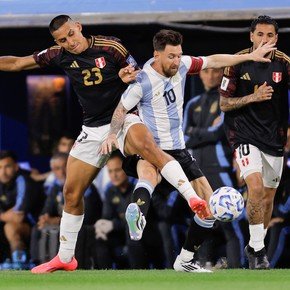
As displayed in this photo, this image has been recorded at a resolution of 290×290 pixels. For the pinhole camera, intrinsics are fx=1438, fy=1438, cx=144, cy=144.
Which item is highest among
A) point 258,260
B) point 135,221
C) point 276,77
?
point 276,77

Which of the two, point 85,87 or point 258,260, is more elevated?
point 85,87

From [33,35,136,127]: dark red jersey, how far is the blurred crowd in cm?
294

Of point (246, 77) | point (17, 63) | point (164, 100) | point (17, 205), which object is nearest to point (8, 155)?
point (17, 205)

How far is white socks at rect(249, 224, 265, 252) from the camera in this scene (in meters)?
14.1

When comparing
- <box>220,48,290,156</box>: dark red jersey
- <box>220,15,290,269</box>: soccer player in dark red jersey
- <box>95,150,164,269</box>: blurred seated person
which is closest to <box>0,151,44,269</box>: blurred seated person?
<box>95,150,164,269</box>: blurred seated person

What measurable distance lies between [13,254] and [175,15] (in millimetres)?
3854

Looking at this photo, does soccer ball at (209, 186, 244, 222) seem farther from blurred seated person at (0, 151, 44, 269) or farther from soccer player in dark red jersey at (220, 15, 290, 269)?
blurred seated person at (0, 151, 44, 269)

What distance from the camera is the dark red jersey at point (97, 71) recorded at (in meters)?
13.5

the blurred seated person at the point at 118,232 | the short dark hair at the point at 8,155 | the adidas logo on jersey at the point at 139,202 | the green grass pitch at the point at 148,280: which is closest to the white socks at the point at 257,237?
the green grass pitch at the point at 148,280

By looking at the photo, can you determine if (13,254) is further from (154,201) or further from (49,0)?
(49,0)

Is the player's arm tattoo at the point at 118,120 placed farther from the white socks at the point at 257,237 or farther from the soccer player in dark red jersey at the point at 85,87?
the white socks at the point at 257,237

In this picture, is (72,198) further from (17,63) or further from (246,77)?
(246,77)

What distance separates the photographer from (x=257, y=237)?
1411cm

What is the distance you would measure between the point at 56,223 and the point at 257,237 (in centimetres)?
381
